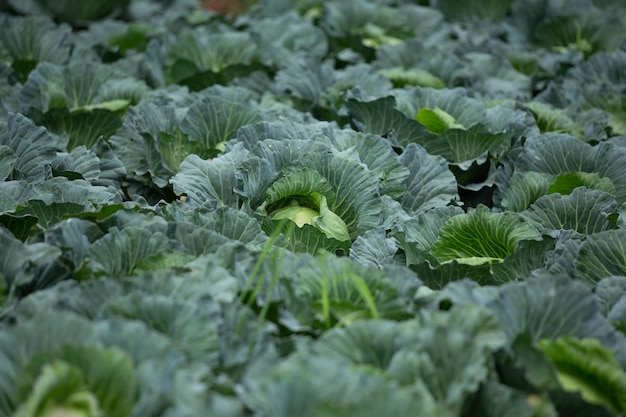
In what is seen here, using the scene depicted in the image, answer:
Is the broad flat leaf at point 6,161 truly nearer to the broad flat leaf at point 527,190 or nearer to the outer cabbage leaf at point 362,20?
the broad flat leaf at point 527,190

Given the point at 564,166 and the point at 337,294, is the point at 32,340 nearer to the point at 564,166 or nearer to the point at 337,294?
the point at 337,294

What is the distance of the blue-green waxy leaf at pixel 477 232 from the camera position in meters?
3.47

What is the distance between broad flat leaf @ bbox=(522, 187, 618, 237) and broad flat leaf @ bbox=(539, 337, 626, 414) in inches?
44.8

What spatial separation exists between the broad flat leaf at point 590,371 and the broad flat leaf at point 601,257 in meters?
0.74

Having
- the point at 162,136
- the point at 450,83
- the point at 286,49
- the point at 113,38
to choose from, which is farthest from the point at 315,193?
the point at 113,38

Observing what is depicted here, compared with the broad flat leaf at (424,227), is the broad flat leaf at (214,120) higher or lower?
higher

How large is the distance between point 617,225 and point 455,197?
2.36 ft

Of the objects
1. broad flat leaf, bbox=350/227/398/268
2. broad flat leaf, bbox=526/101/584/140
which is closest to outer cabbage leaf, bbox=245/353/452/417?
broad flat leaf, bbox=350/227/398/268

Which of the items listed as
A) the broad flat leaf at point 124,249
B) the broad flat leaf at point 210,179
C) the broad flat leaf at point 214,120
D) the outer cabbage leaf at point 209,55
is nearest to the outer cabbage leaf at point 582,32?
the outer cabbage leaf at point 209,55

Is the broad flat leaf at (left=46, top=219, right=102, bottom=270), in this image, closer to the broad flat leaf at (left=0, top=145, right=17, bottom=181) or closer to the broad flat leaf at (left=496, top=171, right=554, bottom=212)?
the broad flat leaf at (left=0, top=145, right=17, bottom=181)

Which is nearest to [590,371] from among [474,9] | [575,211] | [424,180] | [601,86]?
[575,211]

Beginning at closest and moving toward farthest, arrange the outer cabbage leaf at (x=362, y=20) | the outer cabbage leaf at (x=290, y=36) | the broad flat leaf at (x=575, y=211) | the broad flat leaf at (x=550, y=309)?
the broad flat leaf at (x=550, y=309) → the broad flat leaf at (x=575, y=211) → the outer cabbage leaf at (x=290, y=36) → the outer cabbage leaf at (x=362, y=20)

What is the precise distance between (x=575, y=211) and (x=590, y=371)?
1.32 meters

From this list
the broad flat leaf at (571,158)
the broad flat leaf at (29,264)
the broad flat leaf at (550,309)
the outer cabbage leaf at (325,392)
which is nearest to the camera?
the outer cabbage leaf at (325,392)
